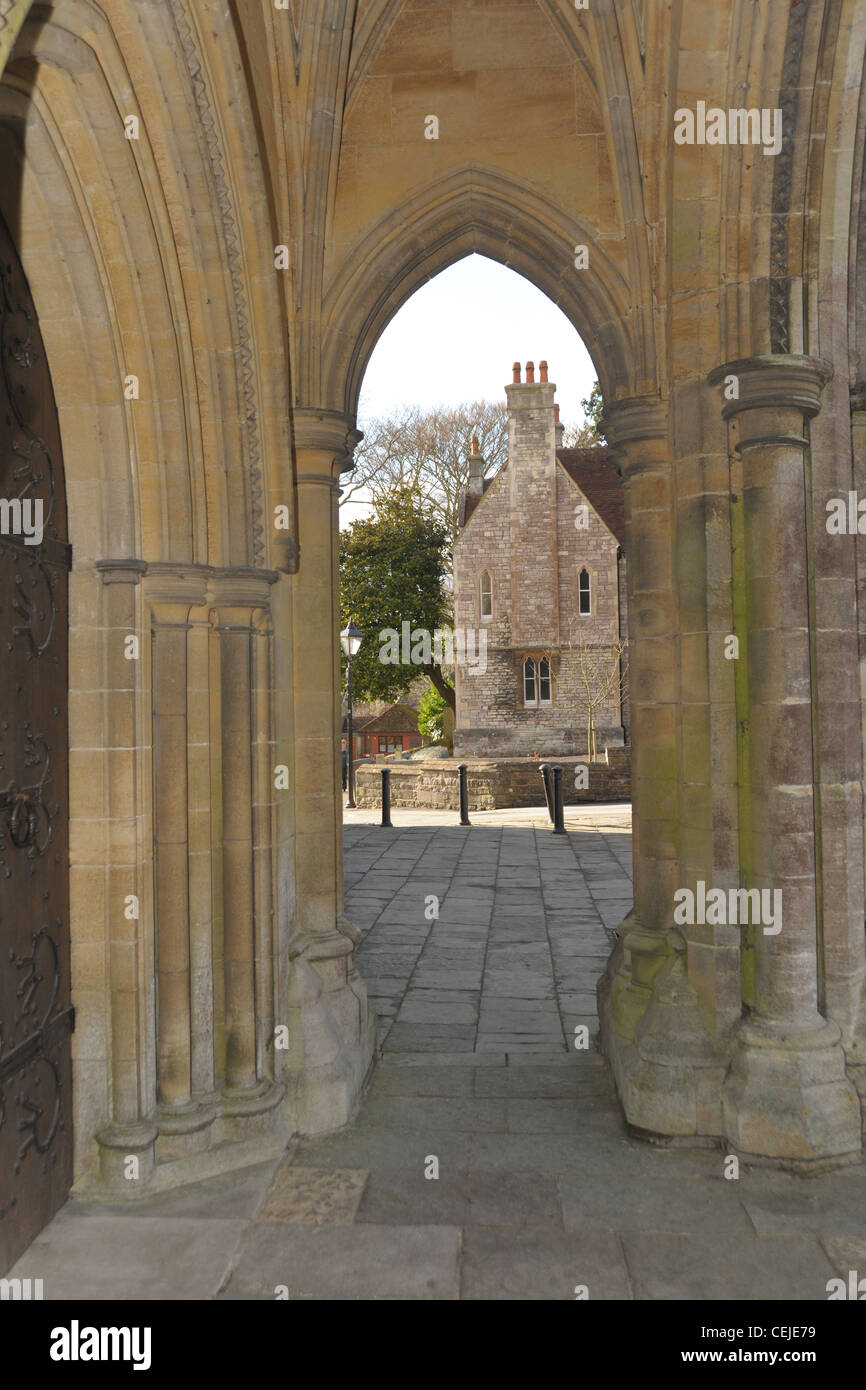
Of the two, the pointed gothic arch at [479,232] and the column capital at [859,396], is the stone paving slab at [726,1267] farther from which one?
the pointed gothic arch at [479,232]

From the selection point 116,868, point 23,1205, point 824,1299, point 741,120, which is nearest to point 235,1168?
point 23,1205

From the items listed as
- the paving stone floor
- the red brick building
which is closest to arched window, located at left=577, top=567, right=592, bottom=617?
the red brick building

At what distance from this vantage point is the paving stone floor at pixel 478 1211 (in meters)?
2.96

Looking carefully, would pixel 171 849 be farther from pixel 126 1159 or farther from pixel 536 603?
pixel 536 603

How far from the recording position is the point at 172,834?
3777mm

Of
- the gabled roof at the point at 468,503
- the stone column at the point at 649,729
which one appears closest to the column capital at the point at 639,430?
the stone column at the point at 649,729

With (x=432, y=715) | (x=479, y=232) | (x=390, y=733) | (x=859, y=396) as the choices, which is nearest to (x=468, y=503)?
(x=432, y=715)

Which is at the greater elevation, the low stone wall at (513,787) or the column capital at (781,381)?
the column capital at (781,381)

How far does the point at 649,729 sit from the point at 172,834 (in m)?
2.16

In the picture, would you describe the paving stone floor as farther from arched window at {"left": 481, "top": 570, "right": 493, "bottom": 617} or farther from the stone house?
arched window at {"left": 481, "top": 570, "right": 493, "bottom": 617}

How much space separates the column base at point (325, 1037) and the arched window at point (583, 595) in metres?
23.6

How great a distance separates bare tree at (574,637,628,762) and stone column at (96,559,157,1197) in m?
23.4

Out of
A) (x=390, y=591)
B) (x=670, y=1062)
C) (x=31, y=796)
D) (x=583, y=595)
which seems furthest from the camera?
(x=390, y=591)

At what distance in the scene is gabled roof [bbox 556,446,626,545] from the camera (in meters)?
28.5
